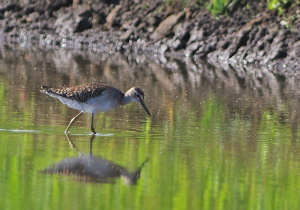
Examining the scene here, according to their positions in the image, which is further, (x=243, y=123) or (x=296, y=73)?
(x=296, y=73)

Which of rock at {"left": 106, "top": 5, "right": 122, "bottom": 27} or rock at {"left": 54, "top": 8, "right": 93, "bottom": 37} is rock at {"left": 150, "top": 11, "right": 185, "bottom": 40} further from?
rock at {"left": 54, "top": 8, "right": 93, "bottom": 37}

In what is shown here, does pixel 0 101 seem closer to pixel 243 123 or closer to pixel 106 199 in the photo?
pixel 243 123

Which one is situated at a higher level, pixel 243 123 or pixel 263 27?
pixel 263 27

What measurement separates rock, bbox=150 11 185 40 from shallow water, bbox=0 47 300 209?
6376 millimetres

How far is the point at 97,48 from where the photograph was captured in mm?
26469

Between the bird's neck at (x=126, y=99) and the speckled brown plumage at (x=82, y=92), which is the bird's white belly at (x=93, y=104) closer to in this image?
the speckled brown plumage at (x=82, y=92)

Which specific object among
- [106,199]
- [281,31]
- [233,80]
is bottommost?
[106,199]

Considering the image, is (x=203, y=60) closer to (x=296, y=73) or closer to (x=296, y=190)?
(x=296, y=73)

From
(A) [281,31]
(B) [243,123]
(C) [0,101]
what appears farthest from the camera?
(A) [281,31]

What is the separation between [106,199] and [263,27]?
631 inches

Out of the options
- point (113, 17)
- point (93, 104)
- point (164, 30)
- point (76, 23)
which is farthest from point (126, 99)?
point (76, 23)

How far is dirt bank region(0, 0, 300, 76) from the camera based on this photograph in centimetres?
2323

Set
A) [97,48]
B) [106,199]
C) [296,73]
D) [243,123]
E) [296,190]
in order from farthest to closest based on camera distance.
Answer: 1. [97,48]
2. [296,73]
3. [243,123]
4. [296,190]
5. [106,199]

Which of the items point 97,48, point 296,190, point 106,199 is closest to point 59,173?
point 106,199
